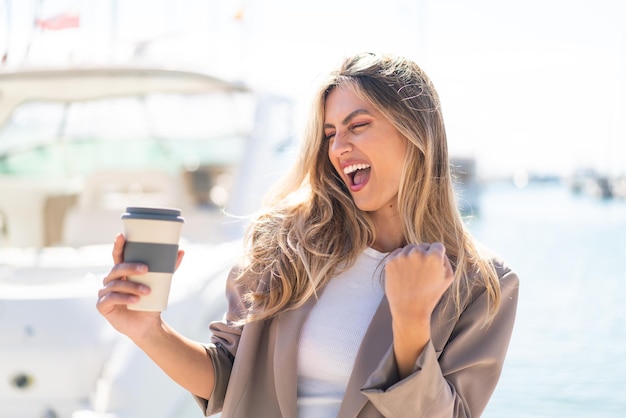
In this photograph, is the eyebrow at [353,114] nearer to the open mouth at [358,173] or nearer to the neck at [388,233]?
the open mouth at [358,173]

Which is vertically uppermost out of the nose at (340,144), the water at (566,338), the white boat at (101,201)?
the nose at (340,144)

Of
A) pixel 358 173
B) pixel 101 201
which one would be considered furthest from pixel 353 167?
pixel 101 201

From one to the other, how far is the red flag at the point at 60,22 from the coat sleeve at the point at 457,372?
4.59 metres

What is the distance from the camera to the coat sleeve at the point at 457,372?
1.77m

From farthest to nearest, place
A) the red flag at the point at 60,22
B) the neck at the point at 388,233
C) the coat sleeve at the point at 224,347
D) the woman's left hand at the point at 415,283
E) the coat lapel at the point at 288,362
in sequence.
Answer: the red flag at the point at 60,22
the neck at the point at 388,233
the coat sleeve at the point at 224,347
the coat lapel at the point at 288,362
the woman's left hand at the point at 415,283

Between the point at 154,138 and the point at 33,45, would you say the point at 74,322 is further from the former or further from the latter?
the point at 154,138

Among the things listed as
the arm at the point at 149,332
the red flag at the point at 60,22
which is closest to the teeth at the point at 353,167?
the arm at the point at 149,332

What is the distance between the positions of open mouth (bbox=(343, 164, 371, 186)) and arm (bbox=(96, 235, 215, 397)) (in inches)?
19.4

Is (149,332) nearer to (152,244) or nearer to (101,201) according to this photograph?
(152,244)

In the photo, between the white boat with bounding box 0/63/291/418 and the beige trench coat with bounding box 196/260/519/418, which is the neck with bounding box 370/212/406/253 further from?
the white boat with bounding box 0/63/291/418

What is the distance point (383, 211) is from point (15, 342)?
5.97 feet

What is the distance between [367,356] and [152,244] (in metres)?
0.56

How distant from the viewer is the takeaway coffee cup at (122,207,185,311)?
5.65ft

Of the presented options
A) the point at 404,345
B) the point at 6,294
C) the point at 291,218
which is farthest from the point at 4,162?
the point at 404,345
